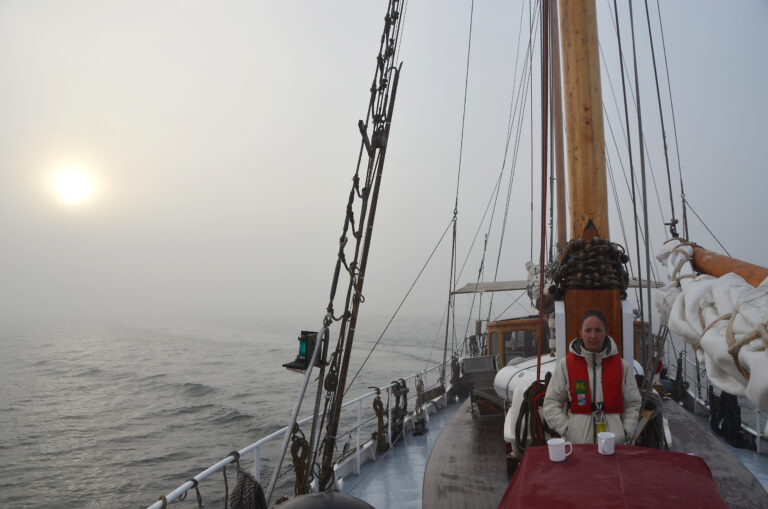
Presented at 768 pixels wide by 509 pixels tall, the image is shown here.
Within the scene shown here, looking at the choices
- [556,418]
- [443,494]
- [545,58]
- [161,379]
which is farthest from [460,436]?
[161,379]

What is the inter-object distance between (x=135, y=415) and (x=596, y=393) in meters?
27.1

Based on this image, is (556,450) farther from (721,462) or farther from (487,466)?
(721,462)

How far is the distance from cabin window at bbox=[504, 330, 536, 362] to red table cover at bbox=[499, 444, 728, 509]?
8.30m

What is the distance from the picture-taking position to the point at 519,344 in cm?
1032

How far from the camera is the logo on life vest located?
10.4 ft

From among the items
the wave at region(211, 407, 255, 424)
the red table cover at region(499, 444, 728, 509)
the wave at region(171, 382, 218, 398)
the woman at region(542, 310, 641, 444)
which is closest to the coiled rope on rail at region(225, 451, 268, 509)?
the red table cover at region(499, 444, 728, 509)

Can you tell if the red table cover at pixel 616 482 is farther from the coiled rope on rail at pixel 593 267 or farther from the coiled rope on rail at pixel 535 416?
the coiled rope on rail at pixel 593 267

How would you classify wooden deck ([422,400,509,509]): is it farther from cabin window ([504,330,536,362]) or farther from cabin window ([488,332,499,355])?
cabin window ([504,330,536,362])

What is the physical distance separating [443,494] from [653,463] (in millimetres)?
3194

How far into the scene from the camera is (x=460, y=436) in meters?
6.96

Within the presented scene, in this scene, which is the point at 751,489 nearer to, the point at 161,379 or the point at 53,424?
the point at 53,424

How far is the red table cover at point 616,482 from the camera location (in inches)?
67.8

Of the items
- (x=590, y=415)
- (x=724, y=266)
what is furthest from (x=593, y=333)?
(x=724, y=266)

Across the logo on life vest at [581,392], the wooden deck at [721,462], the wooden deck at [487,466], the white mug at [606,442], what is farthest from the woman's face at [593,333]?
the wooden deck at [721,462]
